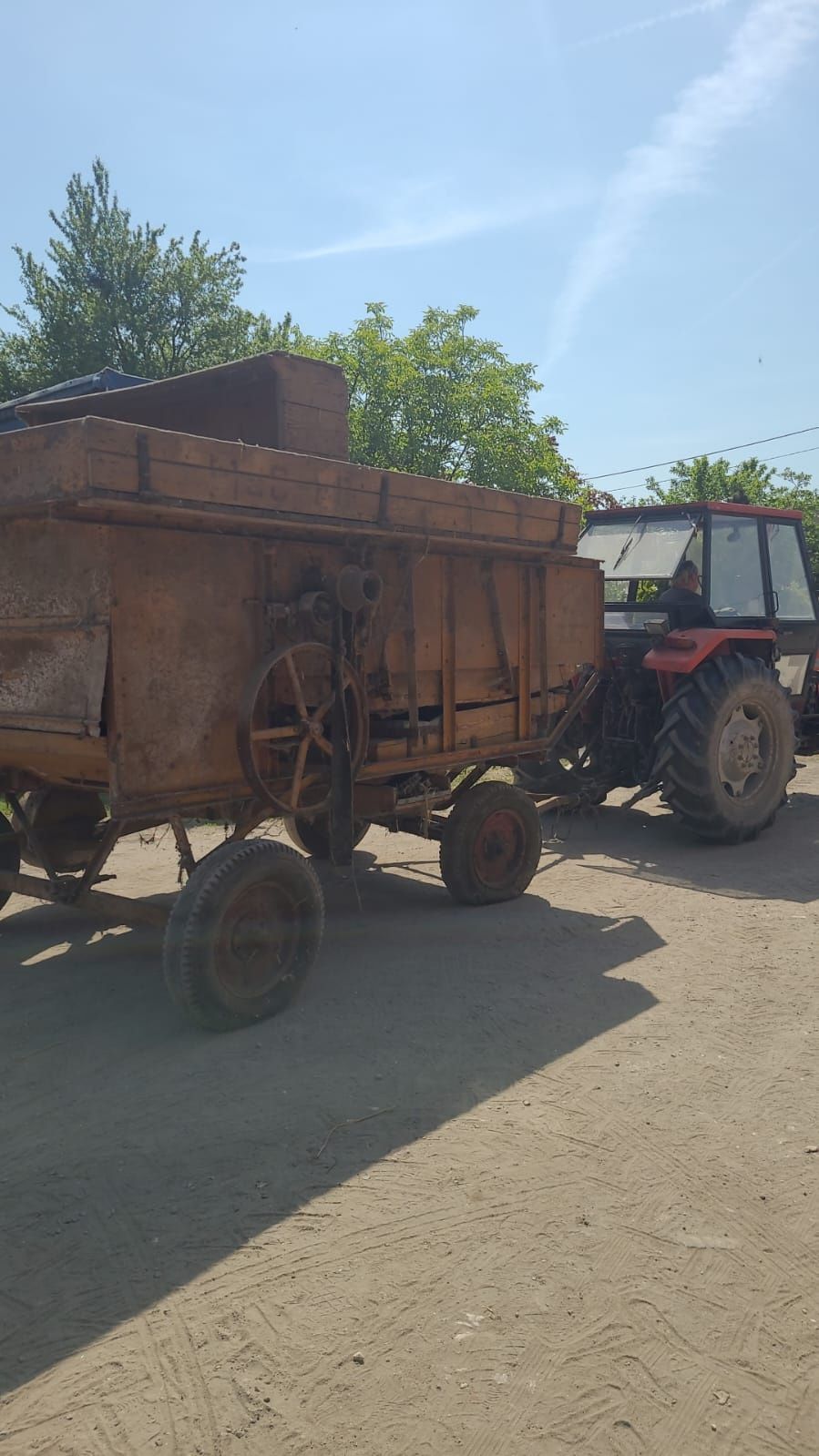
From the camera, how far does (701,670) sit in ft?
26.0

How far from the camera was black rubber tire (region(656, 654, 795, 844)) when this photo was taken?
25.1 ft

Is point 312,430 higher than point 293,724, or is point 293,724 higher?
point 312,430

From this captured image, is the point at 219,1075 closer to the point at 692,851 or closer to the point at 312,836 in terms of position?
the point at 312,836

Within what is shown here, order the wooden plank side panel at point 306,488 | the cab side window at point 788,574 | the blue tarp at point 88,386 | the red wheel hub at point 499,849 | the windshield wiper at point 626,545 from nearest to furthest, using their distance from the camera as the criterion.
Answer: the wooden plank side panel at point 306,488
the red wheel hub at point 499,849
the windshield wiper at point 626,545
the cab side window at point 788,574
the blue tarp at point 88,386

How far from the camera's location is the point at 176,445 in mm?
4074

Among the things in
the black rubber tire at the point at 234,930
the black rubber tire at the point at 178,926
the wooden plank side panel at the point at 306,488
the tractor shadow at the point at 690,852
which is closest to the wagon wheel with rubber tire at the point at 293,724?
the black rubber tire at the point at 234,930

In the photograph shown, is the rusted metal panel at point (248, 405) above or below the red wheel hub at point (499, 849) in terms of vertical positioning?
above

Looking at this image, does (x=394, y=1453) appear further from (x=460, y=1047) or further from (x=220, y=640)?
(x=220, y=640)

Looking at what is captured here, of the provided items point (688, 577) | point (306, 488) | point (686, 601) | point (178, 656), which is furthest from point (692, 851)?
point (178, 656)

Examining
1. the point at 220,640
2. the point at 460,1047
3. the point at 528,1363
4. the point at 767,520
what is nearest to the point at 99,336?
the point at 767,520

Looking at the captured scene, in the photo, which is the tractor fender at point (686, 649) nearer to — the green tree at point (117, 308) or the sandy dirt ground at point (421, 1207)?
the sandy dirt ground at point (421, 1207)

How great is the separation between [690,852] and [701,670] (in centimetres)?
140

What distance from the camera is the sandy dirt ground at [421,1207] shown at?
229 cm

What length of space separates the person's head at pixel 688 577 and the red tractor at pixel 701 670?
0.49 feet
